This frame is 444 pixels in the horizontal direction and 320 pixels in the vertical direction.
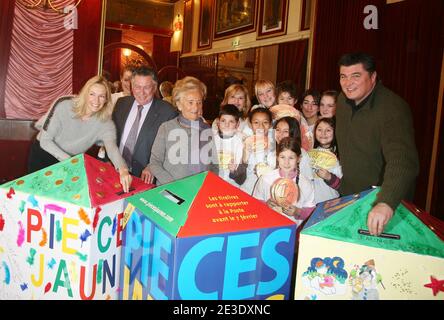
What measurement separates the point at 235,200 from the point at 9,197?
0.69 meters

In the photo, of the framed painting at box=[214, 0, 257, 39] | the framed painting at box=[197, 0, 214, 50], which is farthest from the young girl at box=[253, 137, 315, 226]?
the framed painting at box=[197, 0, 214, 50]

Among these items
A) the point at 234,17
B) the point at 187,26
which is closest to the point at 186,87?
the point at 234,17

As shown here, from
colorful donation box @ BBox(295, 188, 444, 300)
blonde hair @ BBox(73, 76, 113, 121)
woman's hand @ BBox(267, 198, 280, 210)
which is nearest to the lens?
colorful donation box @ BBox(295, 188, 444, 300)

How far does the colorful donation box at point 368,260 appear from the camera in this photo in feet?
2.90

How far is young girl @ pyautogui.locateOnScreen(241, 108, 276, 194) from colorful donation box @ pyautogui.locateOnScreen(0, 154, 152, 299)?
1.09 meters

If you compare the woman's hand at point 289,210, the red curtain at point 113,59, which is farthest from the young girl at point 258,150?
the red curtain at point 113,59

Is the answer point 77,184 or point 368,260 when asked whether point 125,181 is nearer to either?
point 77,184

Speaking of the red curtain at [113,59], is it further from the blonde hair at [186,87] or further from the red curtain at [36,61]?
the blonde hair at [186,87]

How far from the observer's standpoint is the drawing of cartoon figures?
2.96ft

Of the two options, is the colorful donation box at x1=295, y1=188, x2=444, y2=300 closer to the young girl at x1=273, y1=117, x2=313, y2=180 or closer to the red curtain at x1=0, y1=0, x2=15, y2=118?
the young girl at x1=273, y1=117, x2=313, y2=180

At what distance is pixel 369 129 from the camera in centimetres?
169

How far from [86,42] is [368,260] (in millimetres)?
5060
